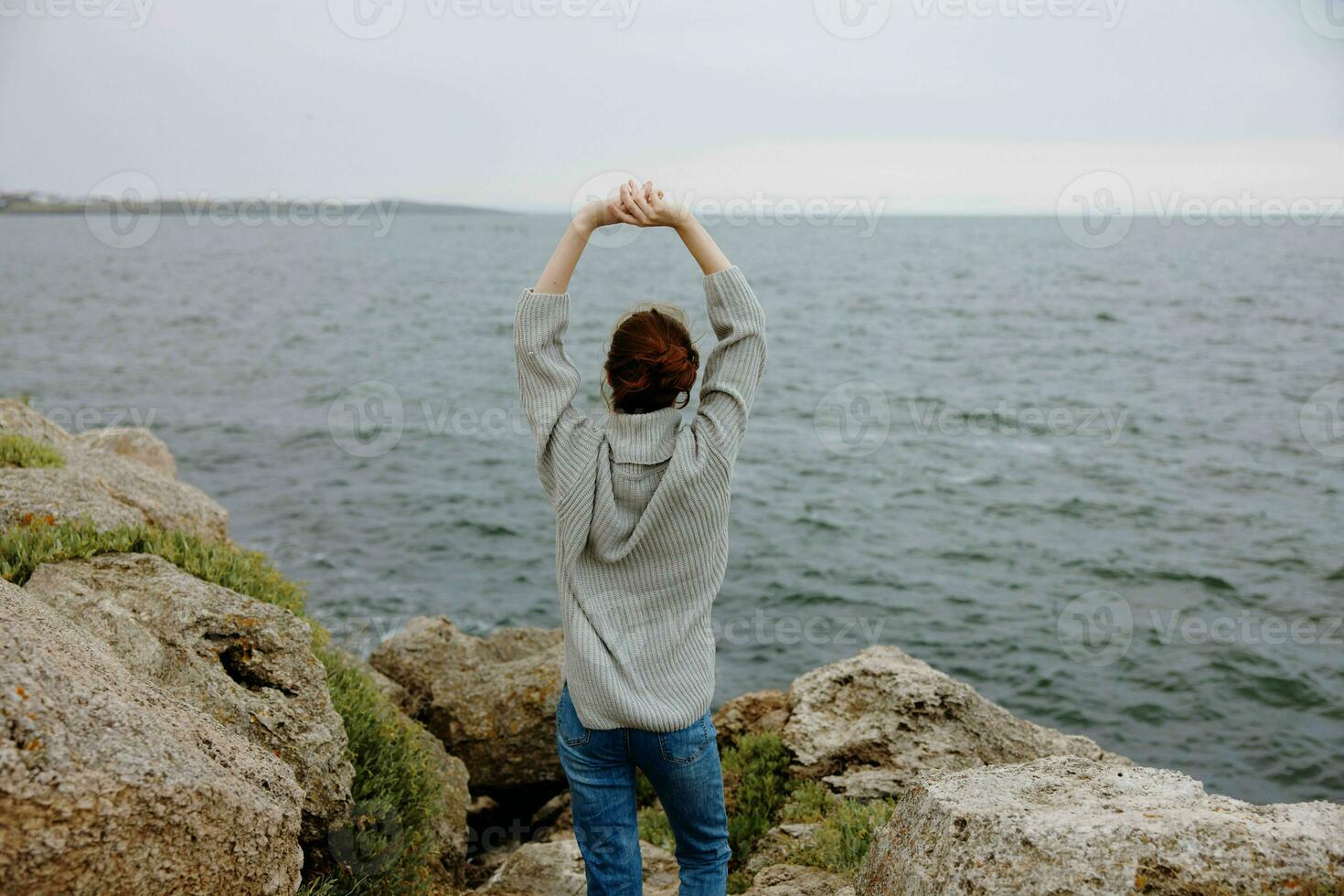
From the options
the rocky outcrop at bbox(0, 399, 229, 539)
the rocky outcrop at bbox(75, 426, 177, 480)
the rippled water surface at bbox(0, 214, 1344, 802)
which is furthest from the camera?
the rippled water surface at bbox(0, 214, 1344, 802)

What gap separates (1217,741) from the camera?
11.4 m

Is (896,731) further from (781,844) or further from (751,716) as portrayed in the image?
(751,716)

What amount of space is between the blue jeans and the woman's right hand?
1701 millimetres

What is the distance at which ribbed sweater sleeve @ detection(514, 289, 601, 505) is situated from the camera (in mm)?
3359

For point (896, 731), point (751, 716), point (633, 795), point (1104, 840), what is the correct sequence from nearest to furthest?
point (1104, 840) → point (633, 795) → point (896, 731) → point (751, 716)

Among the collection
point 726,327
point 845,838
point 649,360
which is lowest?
point 845,838

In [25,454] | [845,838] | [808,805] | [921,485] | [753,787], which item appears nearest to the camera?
[845,838]

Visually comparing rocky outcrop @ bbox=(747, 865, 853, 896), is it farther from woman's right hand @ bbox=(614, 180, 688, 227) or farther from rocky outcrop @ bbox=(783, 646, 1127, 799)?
woman's right hand @ bbox=(614, 180, 688, 227)

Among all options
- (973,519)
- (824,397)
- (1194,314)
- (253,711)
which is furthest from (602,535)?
(1194,314)

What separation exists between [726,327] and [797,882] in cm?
292

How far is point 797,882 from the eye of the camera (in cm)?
484

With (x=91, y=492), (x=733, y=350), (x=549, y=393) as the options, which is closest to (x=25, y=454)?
(x=91, y=492)

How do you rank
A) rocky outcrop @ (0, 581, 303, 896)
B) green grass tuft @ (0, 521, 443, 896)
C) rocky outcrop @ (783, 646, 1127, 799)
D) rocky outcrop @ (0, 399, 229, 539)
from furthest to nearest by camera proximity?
1. rocky outcrop @ (783, 646, 1127, 799)
2. rocky outcrop @ (0, 399, 229, 539)
3. green grass tuft @ (0, 521, 443, 896)
4. rocky outcrop @ (0, 581, 303, 896)

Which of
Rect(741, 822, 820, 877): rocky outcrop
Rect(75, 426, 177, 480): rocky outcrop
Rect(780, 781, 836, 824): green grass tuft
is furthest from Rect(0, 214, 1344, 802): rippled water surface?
Rect(741, 822, 820, 877): rocky outcrop
